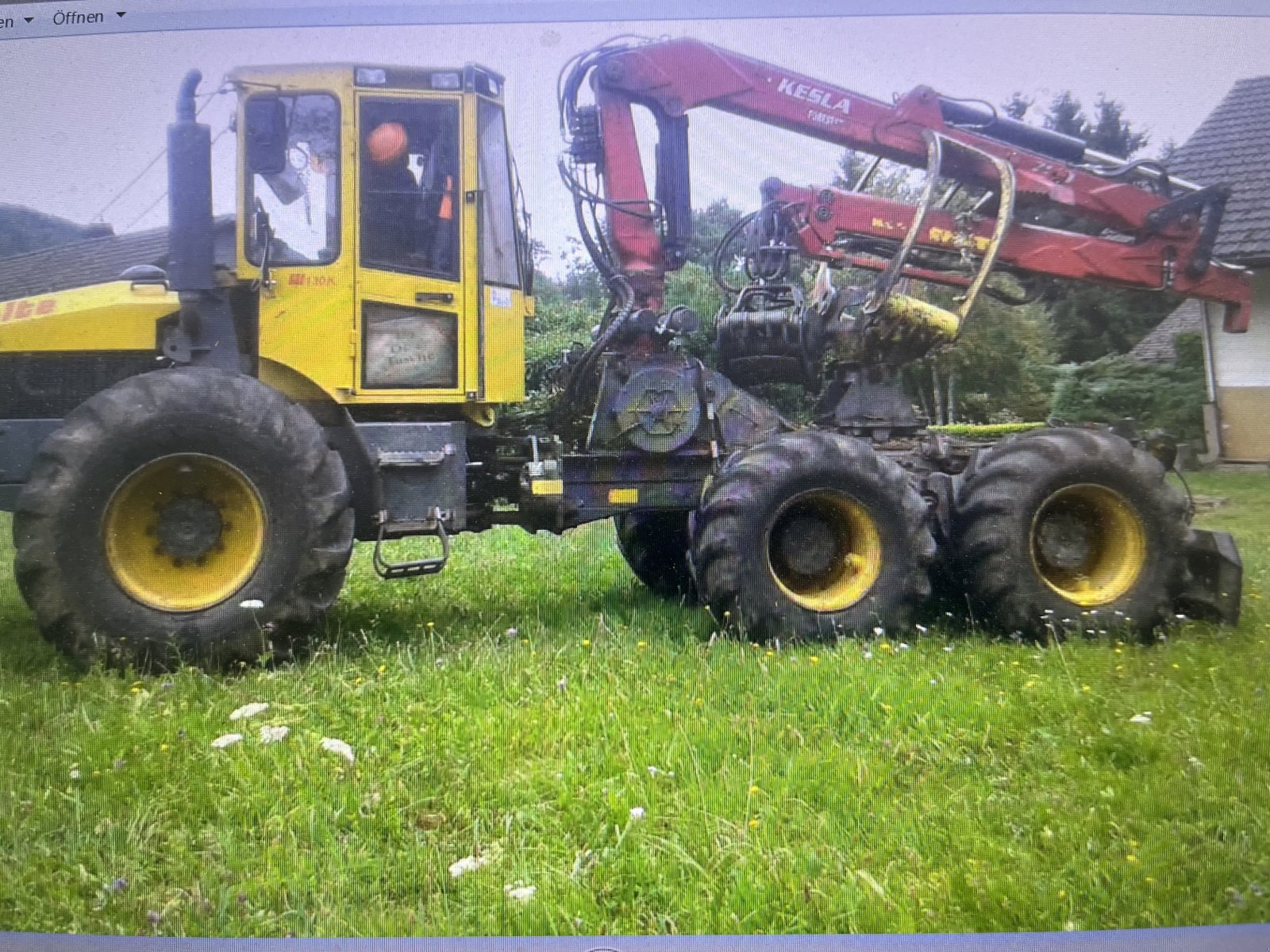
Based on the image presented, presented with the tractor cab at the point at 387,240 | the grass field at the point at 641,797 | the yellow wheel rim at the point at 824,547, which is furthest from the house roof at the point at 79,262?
the yellow wheel rim at the point at 824,547

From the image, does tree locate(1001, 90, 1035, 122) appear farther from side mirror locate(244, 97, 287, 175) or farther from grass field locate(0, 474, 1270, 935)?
side mirror locate(244, 97, 287, 175)

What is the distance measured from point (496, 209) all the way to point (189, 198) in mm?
737

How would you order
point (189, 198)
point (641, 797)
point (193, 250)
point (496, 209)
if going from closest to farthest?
point (641, 797) < point (189, 198) < point (193, 250) < point (496, 209)

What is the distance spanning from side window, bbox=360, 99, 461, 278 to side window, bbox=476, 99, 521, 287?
0.23ft

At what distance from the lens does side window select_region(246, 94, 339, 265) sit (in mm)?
2133

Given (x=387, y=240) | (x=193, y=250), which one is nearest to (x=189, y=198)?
(x=193, y=250)

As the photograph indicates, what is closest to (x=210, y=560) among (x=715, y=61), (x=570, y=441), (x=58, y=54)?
(x=570, y=441)

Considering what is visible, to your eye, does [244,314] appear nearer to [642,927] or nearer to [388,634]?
[388,634]

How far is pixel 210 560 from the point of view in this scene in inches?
79.7

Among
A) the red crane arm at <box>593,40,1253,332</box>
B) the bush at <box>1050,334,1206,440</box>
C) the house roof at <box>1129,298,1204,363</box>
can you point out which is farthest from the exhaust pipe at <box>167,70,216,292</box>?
the house roof at <box>1129,298,1204,363</box>

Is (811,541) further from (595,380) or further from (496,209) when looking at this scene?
(496,209)

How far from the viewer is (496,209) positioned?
2.28 metres

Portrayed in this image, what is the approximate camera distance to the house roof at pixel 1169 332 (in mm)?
1813

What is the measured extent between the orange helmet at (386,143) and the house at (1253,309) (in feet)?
5.97
